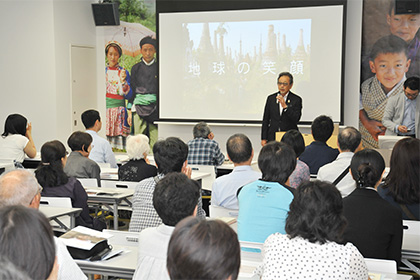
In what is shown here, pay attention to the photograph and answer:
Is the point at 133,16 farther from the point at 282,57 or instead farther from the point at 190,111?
the point at 282,57

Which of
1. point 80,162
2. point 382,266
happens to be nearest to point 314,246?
point 382,266

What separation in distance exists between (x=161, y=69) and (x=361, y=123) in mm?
3488

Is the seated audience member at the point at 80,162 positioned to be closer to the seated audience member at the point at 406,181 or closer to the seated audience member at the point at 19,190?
the seated audience member at the point at 19,190

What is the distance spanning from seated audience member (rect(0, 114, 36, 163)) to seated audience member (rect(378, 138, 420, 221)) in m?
4.59

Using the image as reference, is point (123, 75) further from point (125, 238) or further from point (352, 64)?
point (125, 238)

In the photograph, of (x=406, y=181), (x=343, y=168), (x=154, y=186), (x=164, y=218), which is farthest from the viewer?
(x=343, y=168)

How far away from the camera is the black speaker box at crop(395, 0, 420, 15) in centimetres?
797

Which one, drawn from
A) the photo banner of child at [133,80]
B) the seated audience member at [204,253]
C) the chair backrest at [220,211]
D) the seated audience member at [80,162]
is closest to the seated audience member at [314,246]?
the seated audience member at [204,253]

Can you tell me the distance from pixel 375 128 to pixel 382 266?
6.24 metres

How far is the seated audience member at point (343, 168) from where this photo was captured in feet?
13.9

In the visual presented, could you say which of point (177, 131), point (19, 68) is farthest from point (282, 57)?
point (19, 68)

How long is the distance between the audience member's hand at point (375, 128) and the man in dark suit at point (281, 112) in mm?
1549

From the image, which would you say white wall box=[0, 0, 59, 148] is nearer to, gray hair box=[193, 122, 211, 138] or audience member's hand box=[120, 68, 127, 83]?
audience member's hand box=[120, 68, 127, 83]

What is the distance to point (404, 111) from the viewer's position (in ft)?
26.7
